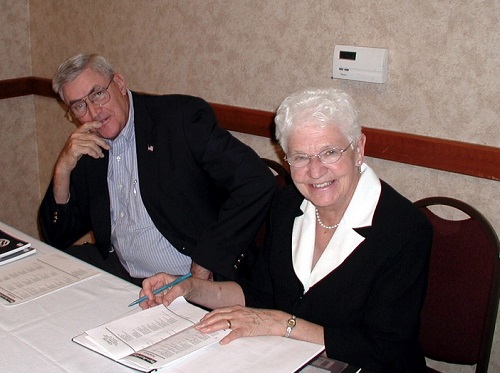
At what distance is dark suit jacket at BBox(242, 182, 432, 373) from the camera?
70.9 inches

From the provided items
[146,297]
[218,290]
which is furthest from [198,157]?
[146,297]

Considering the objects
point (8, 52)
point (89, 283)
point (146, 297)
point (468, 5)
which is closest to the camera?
point (146, 297)

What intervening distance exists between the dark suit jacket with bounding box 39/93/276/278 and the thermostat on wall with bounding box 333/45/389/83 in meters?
0.52

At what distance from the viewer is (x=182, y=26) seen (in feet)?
10.7

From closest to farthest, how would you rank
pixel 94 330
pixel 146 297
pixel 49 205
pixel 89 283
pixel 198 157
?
pixel 94 330 → pixel 146 297 → pixel 89 283 → pixel 198 157 → pixel 49 205

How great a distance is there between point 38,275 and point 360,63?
4.83 ft

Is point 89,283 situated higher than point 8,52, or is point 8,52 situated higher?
point 8,52

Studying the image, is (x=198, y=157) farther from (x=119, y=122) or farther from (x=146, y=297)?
(x=146, y=297)

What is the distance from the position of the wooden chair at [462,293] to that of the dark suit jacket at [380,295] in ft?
0.69

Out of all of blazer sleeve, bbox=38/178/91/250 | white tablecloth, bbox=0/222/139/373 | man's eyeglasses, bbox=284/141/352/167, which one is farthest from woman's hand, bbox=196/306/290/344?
blazer sleeve, bbox=38/178/91/250

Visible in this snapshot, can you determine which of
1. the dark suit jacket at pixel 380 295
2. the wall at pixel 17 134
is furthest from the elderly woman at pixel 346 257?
the wall at pixel 17 134

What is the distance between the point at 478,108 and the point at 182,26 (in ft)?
5.28

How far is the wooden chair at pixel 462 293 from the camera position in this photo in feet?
6.68

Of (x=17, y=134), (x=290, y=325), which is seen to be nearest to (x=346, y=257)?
(x=290, y=325)
